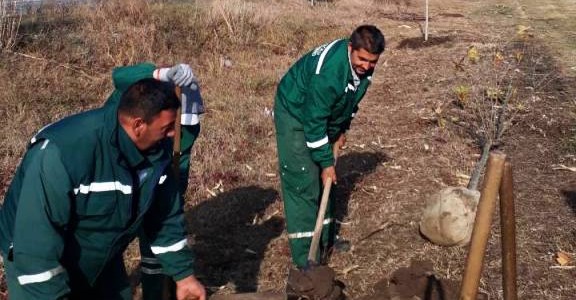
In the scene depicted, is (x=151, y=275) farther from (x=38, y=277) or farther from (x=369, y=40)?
(x=369, y=40)

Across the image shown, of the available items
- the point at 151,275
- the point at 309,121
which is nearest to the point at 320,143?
the point at 309,121

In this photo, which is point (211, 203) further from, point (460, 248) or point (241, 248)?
point (460, 248)

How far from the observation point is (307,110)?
4.18 meters

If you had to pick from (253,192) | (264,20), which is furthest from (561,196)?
(264,20)

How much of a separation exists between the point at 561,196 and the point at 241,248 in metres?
3.18

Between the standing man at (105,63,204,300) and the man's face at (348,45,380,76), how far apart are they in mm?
1058

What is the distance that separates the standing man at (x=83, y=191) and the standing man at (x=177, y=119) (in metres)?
1.04

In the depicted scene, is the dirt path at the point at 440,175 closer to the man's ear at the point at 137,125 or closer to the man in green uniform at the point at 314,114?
the man in green uniform at the point at 314,114

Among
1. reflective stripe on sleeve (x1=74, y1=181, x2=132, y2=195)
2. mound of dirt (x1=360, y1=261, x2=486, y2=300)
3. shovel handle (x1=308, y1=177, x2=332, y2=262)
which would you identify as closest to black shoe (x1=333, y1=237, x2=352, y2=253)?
mound of dirt (x1=360, y1=261, x2=486, y2=300)

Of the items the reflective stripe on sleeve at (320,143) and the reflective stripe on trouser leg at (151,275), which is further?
the reflective stripe on sleeve at (320,143)

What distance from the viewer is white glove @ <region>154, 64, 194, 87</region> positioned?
3840mm

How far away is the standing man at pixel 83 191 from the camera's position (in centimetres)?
230

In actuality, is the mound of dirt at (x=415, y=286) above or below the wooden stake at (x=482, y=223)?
below

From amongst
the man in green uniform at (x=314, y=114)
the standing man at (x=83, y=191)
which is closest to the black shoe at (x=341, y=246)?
the man in green uniform at (x=314, y=114)
